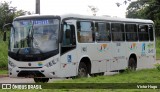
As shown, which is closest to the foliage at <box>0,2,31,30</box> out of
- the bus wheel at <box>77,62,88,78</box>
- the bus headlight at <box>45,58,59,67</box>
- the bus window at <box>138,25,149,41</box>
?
the bus window at <box>138,25,149,41</box>

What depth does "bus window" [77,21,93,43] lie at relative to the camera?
16.9 meters

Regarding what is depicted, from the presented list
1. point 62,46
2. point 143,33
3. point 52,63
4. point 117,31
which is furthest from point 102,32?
point 143,33

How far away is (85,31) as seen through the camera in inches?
685

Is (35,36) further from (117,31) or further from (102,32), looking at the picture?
(117,31)

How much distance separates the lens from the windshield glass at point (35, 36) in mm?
→ 15570

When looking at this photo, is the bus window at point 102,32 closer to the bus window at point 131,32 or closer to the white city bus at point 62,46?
the white city bus at point 62,46

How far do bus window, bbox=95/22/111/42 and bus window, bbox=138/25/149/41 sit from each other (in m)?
3.27

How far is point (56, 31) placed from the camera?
1564 cm

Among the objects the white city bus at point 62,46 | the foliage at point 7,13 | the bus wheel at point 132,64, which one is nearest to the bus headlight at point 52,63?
the white city bus at point 62,46

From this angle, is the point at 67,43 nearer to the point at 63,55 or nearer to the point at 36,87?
the point at 63,55

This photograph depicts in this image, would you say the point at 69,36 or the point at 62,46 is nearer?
the point at 62,46

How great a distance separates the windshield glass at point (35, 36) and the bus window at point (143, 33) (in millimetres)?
7377

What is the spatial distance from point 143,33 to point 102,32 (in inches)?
171

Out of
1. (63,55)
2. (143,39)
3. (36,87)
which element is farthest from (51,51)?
(143,39)
